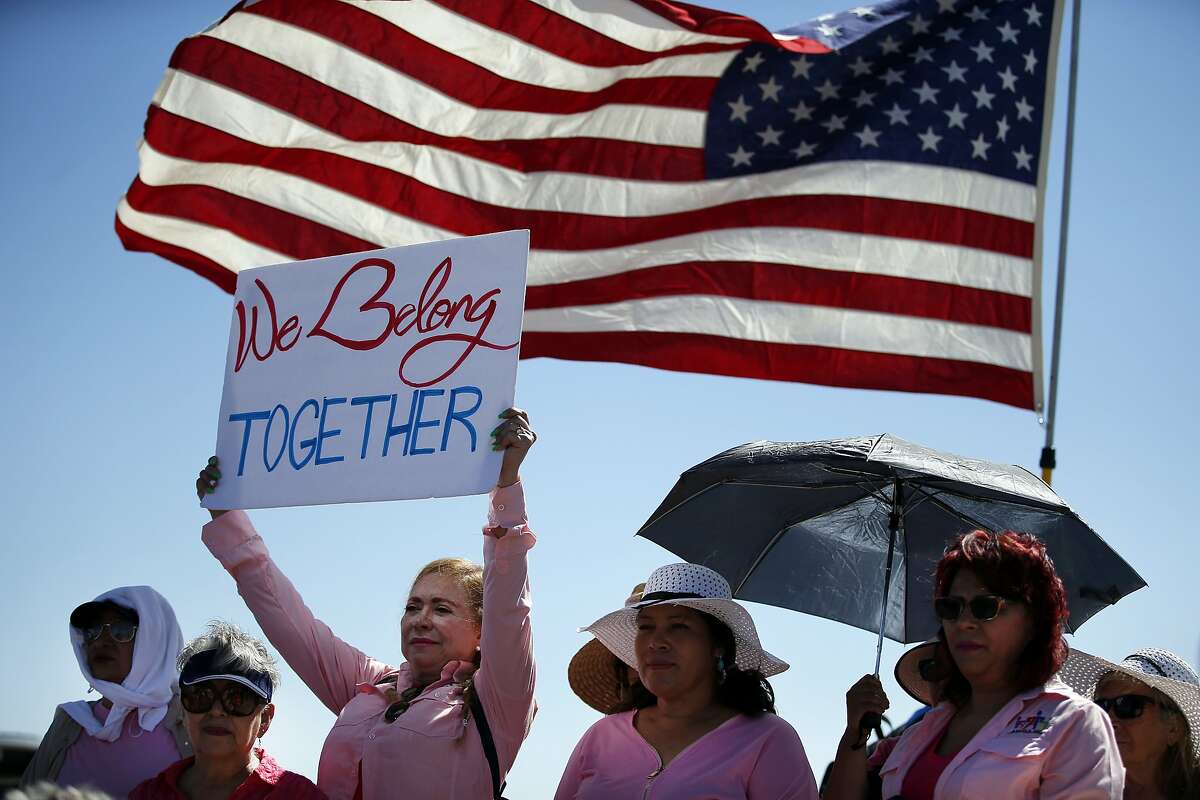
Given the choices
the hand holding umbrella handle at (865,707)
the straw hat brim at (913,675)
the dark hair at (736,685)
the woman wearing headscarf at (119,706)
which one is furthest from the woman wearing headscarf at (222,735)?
the straw hat brim at (913,675)

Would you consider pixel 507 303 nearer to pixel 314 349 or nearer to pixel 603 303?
pixel 314 349

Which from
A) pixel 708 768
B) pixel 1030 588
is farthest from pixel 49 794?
pixel 1030 588

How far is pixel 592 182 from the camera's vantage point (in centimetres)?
799

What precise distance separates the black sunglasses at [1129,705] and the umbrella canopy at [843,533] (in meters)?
0.66

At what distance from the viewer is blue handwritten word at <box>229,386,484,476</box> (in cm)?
499

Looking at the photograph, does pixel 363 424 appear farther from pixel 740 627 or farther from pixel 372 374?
pixel 740 627

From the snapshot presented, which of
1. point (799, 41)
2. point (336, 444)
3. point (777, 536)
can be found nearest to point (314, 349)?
point (336, 444)

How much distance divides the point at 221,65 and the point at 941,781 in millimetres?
5644

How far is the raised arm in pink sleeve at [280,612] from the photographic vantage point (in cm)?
544

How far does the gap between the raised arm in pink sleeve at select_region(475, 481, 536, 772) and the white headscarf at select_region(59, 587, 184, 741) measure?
146 centimetres

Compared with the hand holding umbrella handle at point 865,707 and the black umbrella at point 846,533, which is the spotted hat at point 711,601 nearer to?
the hand holding umbrella handle at point 865,707

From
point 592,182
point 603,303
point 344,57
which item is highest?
point 344,57

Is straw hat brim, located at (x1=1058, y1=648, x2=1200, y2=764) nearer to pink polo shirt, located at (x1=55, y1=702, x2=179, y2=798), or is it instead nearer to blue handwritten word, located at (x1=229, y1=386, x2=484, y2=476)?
blue handwritten word, located at (x1=229, y1=386, x2=484, y2=476)

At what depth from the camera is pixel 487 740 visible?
486 cm
